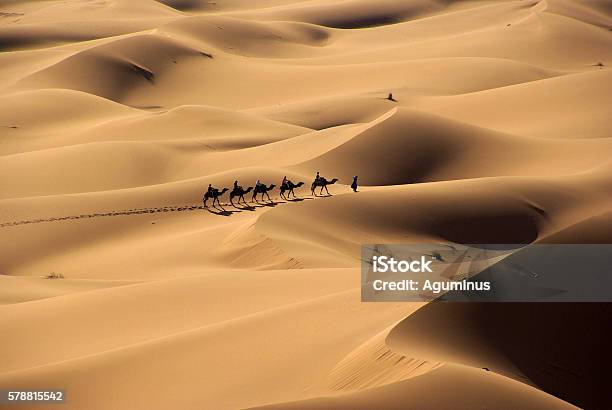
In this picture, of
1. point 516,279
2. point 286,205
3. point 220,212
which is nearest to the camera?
point 516,279

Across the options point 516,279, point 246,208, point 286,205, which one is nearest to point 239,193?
point 246,208

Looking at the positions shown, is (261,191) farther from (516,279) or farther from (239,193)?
(516,279)

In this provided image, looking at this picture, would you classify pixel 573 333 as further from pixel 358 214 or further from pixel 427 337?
pixel 358 214

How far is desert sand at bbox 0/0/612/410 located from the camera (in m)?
10.7

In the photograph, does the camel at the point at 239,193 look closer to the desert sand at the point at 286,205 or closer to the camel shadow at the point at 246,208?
the camel shadow at the point at 246,208

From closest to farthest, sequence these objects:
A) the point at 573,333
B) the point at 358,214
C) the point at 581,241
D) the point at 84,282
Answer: the point at 573,333 < the point at 581,241 < the point at 84,282 < the point at 358,214

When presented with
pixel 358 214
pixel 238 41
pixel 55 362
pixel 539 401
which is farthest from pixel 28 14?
pixel 539 401

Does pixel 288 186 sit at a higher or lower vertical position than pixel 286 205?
higher

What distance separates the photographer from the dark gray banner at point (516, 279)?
11406 mm

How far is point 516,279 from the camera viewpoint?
1170cm

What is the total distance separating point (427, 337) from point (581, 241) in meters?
4.37

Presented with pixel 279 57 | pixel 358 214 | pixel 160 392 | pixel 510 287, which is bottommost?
pixel 160 392

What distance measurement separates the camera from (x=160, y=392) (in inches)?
432

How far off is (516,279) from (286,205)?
34.7ft
